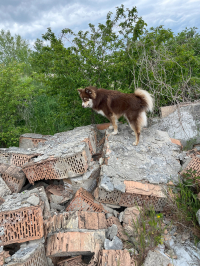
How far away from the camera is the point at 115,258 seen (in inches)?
86.9

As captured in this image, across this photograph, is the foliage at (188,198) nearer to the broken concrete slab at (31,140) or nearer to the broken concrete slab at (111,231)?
the broken concrete slab at (111,231)

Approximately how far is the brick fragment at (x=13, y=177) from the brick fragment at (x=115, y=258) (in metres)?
1.90

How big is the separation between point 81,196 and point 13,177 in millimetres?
1327

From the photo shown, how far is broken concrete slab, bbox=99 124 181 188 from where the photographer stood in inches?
121

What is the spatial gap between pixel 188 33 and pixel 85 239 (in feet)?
50.5

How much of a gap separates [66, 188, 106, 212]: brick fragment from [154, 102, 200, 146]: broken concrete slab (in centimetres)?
254

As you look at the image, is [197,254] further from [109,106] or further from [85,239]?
[109,106]

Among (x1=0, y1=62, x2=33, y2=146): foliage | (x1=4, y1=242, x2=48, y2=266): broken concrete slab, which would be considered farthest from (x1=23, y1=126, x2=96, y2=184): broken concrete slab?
(x1=0, y1=62, x2=33, y2=146): foliage

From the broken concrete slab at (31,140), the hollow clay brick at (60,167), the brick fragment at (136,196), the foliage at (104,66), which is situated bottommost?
the brick fragment at (136,196)

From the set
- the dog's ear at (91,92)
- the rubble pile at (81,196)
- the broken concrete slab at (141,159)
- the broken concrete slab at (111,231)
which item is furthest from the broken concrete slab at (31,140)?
the broken concrete slab at (111,231)

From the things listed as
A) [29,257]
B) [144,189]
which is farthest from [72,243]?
[144,189]

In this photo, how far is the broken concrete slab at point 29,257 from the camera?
6.87 feet

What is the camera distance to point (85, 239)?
7.86 feet

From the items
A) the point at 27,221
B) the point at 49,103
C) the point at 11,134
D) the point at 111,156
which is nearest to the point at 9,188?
the point at 27,221
